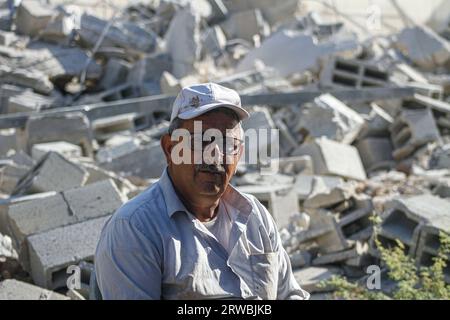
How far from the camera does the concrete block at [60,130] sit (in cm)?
860

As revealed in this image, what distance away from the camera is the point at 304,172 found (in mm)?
7965

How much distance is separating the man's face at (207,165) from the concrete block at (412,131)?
268 inches

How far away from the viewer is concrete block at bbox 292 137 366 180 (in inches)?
313

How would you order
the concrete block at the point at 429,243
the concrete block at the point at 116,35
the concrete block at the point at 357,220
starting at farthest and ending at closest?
the concrete block at the point at 116,35, the concrete block at the point at 357,220, the concrete block at the point at 429,243

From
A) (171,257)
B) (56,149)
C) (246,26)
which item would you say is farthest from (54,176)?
(246,26)

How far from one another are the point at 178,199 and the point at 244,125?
19.2 ft

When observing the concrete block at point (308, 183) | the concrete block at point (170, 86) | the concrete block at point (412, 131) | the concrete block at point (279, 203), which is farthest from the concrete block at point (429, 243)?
the concrete block at point (170, 86)

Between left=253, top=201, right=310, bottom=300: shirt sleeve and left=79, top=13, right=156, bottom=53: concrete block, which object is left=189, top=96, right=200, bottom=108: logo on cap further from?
left=79, top=13, right=156, bottom=53: concrete block

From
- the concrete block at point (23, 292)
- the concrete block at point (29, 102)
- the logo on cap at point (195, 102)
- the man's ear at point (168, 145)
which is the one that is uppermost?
the logo on cap at point (195, 102)

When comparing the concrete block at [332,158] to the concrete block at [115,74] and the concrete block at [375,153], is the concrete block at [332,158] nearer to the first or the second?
the concrete block at [375,153]
